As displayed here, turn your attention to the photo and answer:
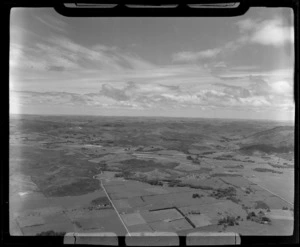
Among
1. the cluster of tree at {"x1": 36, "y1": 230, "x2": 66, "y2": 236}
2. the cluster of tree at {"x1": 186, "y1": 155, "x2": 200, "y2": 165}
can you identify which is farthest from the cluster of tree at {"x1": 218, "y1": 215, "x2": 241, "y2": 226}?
the cluster of tree at {"x1": 36, "y1": 230, "x2": 66, "y2": 236}

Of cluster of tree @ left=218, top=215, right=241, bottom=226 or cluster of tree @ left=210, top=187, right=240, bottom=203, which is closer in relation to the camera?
cluster of tree @ left=218, top=215, right=241, bottom=226

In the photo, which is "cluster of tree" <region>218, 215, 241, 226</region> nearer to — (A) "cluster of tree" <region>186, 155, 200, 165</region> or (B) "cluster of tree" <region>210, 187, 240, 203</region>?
(B) "cluster of tree" <region>210, 187, 240, 203</region>

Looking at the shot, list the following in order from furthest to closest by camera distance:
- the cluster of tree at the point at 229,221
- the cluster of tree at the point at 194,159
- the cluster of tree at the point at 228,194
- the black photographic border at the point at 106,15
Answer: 1. the cluster of tree at the point at 194,159
2. the cluster of tree at the point at 228,194
3. the cluster of tree at the point at 229,221
4. the black photographic border at the point at 106,15

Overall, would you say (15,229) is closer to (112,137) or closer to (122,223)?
(122,223)

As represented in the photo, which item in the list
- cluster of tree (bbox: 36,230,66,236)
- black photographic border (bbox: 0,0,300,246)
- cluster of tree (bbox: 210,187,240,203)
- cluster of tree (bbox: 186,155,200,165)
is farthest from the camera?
cluster of tree (bbox: 186,155,200,165)

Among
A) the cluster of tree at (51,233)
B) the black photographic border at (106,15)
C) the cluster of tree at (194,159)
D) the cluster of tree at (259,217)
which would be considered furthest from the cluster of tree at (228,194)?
the cluster of tree at (51,233)

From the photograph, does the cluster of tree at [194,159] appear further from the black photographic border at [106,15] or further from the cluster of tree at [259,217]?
the black photographic border at [106,15]

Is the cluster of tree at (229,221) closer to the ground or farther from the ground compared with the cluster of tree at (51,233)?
closer to the ground

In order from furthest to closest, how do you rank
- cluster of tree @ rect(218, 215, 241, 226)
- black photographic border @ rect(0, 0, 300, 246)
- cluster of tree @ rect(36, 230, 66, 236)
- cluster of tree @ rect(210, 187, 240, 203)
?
cluster of tree @ rect(210, 187, 240, 203) → cluster of tree @ rect(218, 215, 241, 226) → cluster of tree @ rect(36, 230, 66, 236) → black photographic border @ rect(0, 0, 300, 246)

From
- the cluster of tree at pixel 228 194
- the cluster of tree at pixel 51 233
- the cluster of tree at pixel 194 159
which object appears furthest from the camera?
the cluster of tree at pixel 194 159

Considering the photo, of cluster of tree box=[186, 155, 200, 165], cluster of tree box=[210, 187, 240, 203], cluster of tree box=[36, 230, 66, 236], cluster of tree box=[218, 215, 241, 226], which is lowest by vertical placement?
cluster of tree box=[218, 215, 241, 226]

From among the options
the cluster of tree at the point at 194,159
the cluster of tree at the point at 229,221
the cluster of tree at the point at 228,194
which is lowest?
the cluster of tree at the point at 229,221

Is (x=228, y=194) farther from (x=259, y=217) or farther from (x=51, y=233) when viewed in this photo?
(x=51, y=233)
